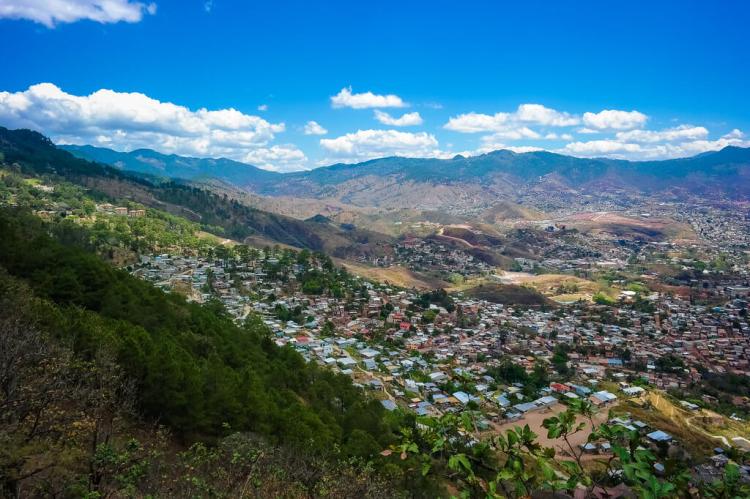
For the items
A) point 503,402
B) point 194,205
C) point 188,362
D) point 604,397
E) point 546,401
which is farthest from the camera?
point 194,205

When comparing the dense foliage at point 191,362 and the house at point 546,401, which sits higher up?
the dense foliage at point 191,362

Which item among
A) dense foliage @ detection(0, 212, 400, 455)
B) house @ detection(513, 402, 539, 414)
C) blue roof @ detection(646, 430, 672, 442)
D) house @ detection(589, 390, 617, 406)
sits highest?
dense foliage @ detection(0, 212, 400, 455)

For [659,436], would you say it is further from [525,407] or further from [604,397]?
[525,407]

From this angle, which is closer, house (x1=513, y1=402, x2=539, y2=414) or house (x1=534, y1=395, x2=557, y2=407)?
house (x1=513, y1=402, x2=539, y2=414)

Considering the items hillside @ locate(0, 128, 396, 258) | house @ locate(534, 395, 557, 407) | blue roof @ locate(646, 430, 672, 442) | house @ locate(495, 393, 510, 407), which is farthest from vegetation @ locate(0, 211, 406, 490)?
A: hillside @ locate(0, 128, 396, 258)

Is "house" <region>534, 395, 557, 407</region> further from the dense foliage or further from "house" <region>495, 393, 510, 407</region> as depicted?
the dense foliage

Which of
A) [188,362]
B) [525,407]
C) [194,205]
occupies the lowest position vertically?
[525,407]

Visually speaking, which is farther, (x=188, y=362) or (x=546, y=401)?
(x=546, y=401)

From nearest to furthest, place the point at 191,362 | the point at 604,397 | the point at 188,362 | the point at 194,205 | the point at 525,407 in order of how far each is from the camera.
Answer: the point at 188,362, the point at 191,362, the point at 525,407, the point at 604,397, the point at 194,205

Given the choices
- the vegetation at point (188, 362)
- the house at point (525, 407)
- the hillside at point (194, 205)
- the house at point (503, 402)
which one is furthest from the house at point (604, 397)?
the hillside at point (194, 205)

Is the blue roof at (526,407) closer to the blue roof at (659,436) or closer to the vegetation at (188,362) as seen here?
the blue roof at (659,436)

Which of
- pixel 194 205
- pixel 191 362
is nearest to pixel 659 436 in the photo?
pixel 191 362

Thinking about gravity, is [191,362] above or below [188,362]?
below

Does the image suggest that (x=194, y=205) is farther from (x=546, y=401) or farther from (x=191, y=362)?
(x=191, y=362)
